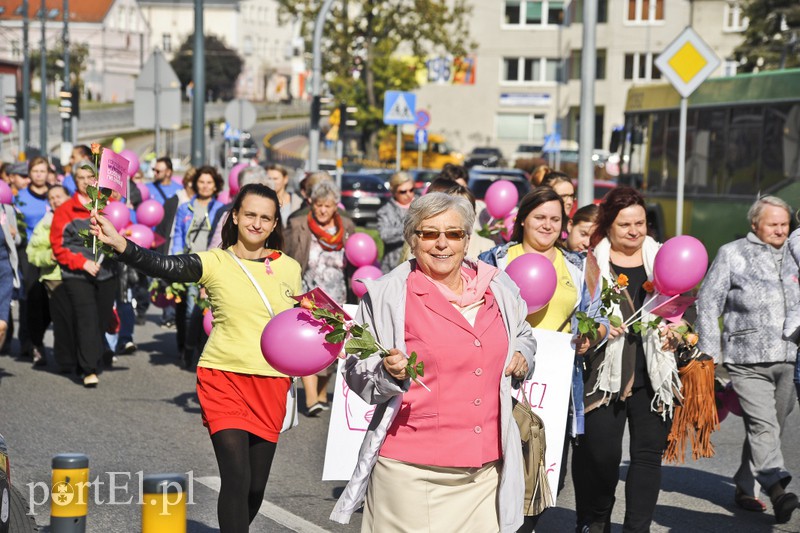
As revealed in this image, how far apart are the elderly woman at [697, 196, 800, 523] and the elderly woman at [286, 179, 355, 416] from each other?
3778 mm

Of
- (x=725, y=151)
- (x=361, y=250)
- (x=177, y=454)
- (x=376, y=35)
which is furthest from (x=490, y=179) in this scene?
(x=177, y=454)

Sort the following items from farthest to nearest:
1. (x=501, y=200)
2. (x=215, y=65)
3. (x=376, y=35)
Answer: (x=215, y=65) → (x=376, y=35) → (x=501, y=200)

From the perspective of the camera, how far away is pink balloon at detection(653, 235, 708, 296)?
6.48 m

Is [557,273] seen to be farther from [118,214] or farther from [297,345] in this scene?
[118,214]

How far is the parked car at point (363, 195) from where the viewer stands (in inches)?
1464

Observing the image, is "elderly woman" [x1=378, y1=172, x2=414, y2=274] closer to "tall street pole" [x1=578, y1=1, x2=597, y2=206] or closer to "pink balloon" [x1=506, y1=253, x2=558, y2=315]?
"tall street pole" [x1=578, y1=1, x2=597, y2=206]

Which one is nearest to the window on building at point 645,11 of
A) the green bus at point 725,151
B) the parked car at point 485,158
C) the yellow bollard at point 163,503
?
the parked car at point 485,158

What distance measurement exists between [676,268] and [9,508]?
325 cm

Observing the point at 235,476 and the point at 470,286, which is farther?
the point at 235,476

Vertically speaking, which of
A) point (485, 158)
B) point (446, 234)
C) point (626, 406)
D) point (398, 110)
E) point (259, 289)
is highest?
point (398, 110)

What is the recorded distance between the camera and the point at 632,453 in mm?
6547

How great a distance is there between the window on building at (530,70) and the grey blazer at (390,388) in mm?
74499

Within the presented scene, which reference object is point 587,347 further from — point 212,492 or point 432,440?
point 212,492

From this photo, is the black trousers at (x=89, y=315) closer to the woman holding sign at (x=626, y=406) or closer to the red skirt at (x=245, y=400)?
the red skirt at (x=245, y=400)
